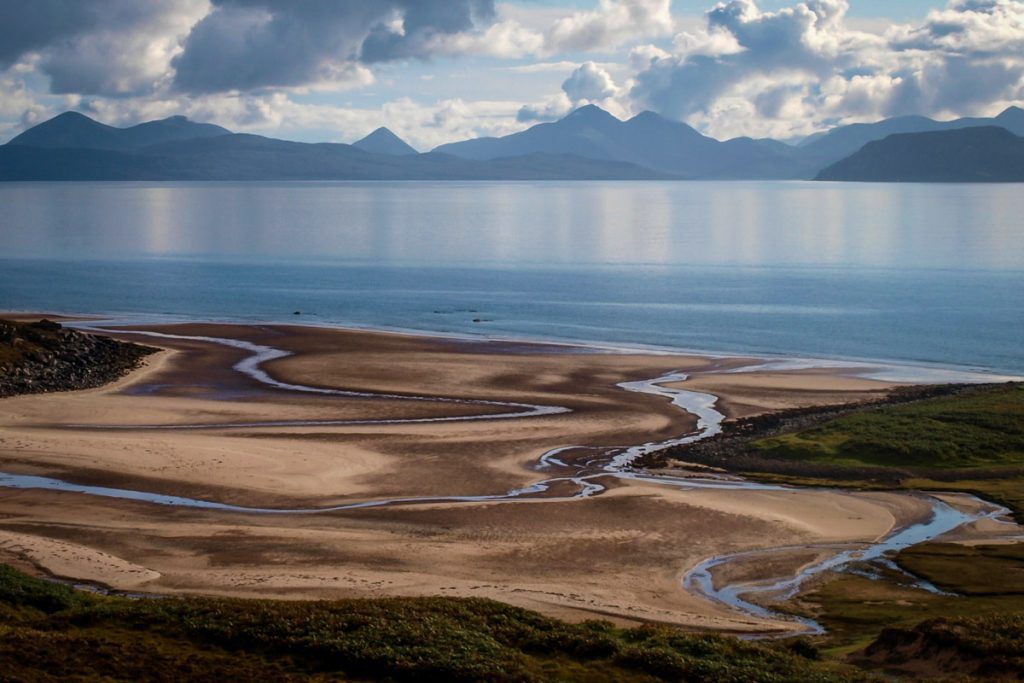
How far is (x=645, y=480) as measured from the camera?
40.8 meters

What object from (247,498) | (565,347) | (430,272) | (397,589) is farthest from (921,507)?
(430,272)

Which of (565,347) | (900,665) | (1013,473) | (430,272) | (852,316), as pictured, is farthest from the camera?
(430,272)

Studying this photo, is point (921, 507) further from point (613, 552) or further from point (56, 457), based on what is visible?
point (56, 457)

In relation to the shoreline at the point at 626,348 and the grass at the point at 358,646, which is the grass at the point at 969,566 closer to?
the grass at the point at 358,646

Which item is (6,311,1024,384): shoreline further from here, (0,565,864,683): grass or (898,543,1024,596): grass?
(0,565,864,683): grass

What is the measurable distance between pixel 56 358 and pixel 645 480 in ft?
126

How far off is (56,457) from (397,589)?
2068 cm

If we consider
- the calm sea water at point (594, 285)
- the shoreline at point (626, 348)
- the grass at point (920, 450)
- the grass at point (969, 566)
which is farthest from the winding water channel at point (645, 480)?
the calm sea water at point (594, 285)

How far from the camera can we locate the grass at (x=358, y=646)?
2041cm

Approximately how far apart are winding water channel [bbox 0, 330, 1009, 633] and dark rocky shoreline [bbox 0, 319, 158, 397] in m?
9.49

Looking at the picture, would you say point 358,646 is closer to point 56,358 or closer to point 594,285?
point 56,358

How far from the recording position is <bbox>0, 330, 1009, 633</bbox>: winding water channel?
29672 mm

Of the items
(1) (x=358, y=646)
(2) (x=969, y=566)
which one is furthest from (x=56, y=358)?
(2) (x=969, y=566)

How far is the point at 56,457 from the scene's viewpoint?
43188mm
